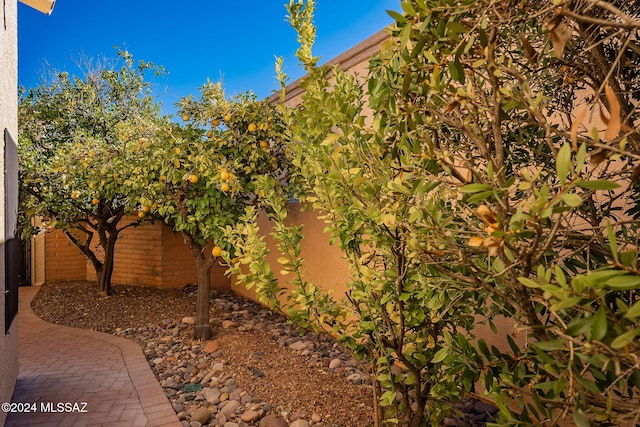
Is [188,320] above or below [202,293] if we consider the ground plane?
below

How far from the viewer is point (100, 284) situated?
934 centimetres

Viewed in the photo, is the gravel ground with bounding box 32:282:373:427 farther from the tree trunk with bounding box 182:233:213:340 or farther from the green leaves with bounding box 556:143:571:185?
the green leaves with bounding box 556:143:571:185

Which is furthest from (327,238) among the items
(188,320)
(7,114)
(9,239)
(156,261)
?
→ (156,261)

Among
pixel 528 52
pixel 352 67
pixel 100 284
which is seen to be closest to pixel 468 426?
pixel 528 52

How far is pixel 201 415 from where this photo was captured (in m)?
3.98

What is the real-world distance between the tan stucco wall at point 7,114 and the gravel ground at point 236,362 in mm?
1423

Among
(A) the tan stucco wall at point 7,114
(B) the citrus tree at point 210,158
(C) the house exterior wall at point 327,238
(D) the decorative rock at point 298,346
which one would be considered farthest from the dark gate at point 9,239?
(D) the decorative rock at point 298,346

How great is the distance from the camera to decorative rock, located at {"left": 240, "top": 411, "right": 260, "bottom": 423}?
388 cm

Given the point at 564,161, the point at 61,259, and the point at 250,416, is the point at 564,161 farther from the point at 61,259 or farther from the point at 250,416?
the point at 61,259

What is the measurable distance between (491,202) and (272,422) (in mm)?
2948

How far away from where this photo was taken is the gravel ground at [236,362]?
4.01m

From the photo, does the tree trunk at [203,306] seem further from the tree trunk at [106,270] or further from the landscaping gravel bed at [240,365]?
the tree trunk at [106,270]

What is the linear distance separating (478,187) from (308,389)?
3763 mm

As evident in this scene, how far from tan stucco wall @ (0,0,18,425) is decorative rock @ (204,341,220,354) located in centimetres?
207
